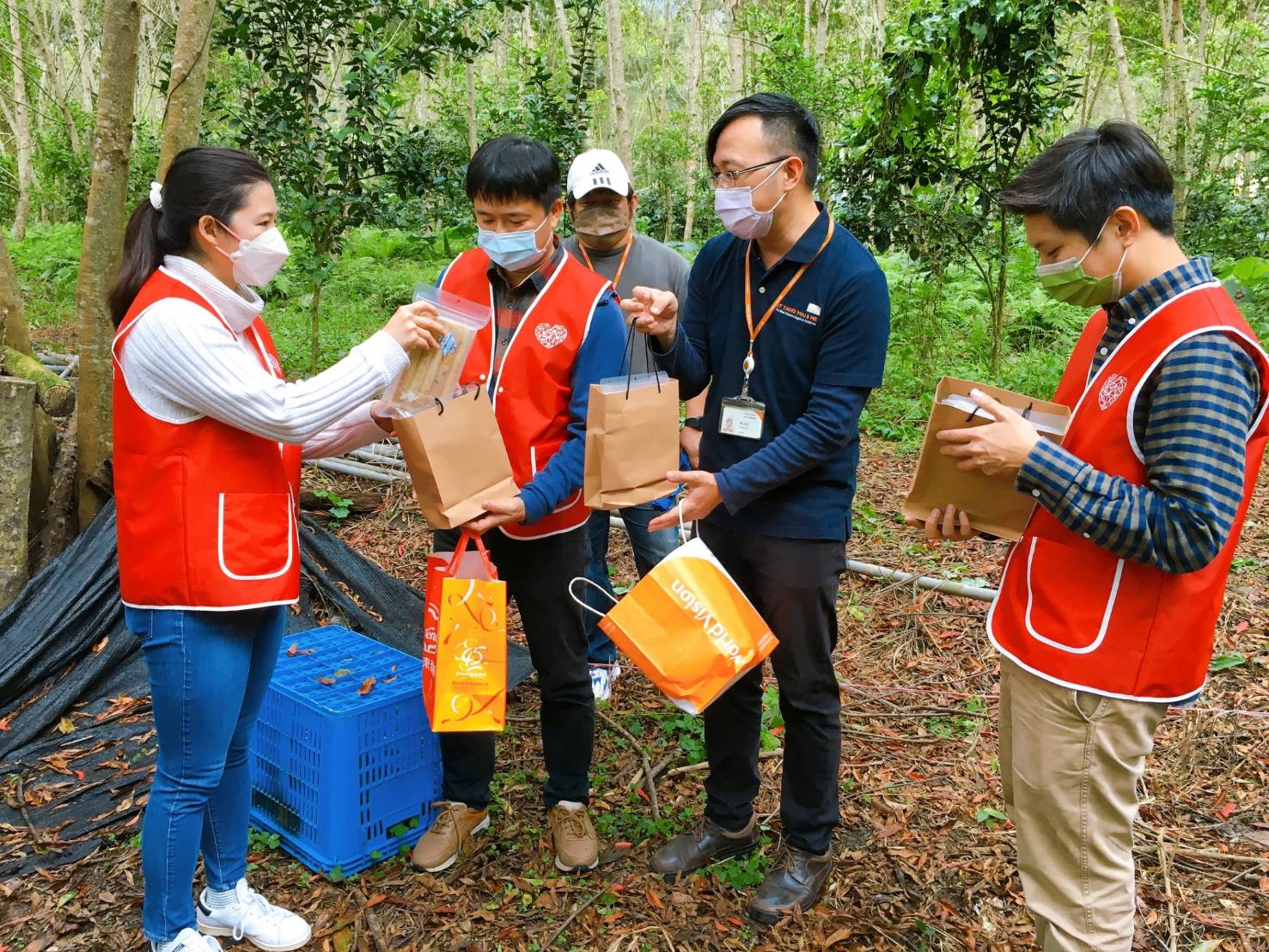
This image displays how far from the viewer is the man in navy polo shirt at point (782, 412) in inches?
87.8

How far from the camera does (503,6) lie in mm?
6551

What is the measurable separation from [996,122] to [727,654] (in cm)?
567

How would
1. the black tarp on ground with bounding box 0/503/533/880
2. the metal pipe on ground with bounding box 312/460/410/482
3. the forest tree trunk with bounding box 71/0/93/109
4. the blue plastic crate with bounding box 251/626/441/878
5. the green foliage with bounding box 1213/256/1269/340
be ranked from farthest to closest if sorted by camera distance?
1. the forest tree trunk with bounding box 71/0/93/109
2. the green foliage with bounding box 1213/256/1269/340
3. the metal pipe on ground with bounding box 312/460/410/482
4. the black tarp on ground with bounding box 0/503/533/880
5. the blue plastic crate with bounding box 251/626/441/878

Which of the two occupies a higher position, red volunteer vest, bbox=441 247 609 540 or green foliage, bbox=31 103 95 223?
green foliage, bbox=31 103 95 223

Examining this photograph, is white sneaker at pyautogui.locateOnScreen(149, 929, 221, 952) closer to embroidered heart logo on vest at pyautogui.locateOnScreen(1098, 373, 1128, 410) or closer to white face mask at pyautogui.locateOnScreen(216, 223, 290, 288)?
white face mask at pyautogui.locateOnScreen(216, 223, 290, 288)

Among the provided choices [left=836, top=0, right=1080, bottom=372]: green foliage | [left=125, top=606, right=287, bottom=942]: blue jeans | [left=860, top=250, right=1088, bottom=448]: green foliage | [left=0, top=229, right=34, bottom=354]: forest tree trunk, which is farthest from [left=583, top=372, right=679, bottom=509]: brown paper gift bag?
[left=860, top=250, right=1088, bottom=448]: green foliage

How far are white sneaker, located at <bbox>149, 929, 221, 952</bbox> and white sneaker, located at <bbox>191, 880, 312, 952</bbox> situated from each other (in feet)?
0.49

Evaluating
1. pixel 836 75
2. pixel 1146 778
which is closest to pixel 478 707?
pixel 1146 778

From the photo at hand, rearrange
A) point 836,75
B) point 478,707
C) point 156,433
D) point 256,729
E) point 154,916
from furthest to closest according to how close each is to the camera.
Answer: point 836,75 → point 256,729 → point 478,707 → point 154,916 → point 156,433

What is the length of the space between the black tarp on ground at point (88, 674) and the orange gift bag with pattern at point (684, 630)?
1.75m

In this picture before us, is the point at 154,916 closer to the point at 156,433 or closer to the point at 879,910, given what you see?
the point at 156,433

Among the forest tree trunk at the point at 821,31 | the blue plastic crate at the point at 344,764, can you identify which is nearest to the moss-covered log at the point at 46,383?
the blue plastic crate at the point at 344,764

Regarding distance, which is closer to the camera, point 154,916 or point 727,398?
point 154,916

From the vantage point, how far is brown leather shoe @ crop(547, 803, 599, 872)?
106 inches
